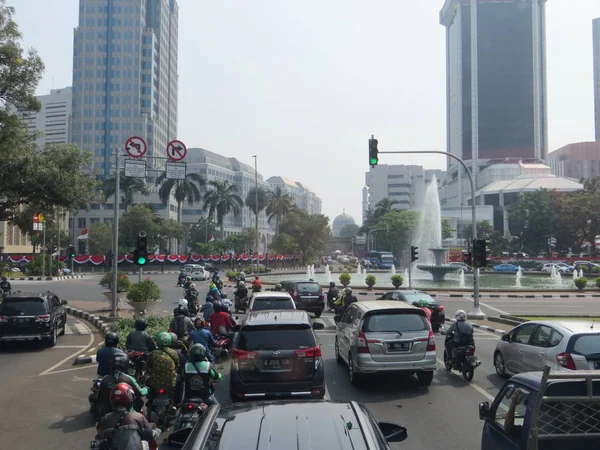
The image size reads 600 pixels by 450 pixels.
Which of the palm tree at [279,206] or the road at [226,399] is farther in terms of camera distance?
the palm tree at [279,206]

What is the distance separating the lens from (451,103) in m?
192

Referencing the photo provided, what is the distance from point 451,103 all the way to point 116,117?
11351cm

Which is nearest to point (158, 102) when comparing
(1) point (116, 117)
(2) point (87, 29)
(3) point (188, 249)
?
(1) point (116, 117)

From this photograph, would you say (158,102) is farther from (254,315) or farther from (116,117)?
(254,315)

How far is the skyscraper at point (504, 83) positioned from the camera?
169 m

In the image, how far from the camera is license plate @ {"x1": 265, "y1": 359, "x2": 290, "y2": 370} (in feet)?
29.7

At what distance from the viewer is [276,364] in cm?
905

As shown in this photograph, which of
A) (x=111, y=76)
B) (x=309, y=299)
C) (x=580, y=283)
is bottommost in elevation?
(x=580, y=283)

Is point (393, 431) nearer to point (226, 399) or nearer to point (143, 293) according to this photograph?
point (226, 399)

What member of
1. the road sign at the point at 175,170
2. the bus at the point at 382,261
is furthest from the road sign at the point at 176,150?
the bus at the point at 382,261

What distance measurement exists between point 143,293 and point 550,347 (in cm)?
1653

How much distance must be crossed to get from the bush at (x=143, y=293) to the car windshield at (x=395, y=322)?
45.9 ft

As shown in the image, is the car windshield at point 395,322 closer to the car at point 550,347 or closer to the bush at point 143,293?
the car at point 550,347

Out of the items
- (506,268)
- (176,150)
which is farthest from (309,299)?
(506,268)
